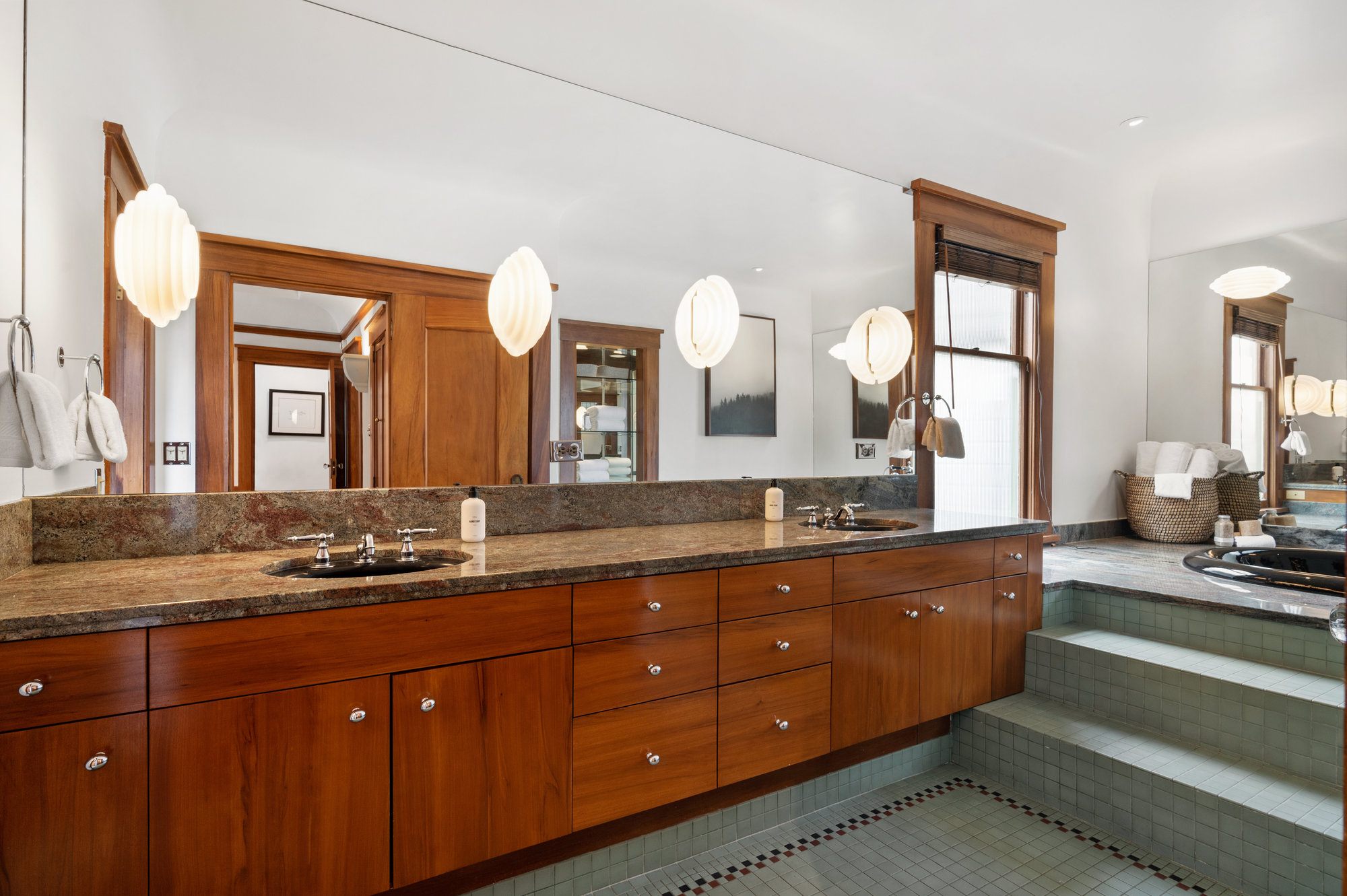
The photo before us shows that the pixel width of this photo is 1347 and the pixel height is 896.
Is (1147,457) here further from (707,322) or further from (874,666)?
(707,322)

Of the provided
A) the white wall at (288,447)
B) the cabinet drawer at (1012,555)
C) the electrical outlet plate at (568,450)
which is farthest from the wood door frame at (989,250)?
the white wall at (288,447)

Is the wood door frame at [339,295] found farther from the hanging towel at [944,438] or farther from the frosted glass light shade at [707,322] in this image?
the hanging towel at [944,438]

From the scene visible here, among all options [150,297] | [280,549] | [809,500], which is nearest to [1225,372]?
[809,500]

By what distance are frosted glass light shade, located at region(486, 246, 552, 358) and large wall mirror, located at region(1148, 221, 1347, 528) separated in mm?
3738

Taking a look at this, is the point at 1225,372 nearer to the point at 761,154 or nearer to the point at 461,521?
the point at 761,154

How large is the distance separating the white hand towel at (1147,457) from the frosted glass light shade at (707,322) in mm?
2808

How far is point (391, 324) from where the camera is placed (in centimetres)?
195

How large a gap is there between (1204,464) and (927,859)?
283 cm

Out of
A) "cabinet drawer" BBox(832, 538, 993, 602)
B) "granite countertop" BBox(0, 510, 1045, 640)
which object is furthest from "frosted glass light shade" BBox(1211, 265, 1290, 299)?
"granite countertop" BBox(0, 510, 1045, 640)

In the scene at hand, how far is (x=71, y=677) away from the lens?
1100mm

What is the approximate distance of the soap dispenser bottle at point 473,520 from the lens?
1.91 meters

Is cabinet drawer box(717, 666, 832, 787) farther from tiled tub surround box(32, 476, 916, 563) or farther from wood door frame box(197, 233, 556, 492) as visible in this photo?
wood door frame box(197, 233, 556, 492)

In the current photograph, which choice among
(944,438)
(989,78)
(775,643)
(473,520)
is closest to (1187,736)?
(944,438)

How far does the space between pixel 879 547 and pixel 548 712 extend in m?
1.18
